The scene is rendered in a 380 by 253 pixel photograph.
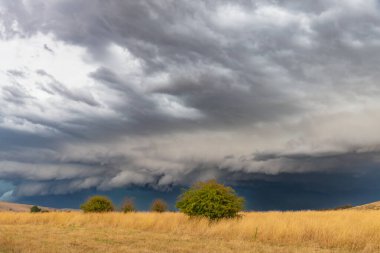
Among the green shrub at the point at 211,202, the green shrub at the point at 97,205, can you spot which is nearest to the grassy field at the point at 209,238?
the green shrub at the point at 211,202

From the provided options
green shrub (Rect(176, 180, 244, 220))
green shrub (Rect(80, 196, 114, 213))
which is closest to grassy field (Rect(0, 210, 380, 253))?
green shrub (Rect(176, 180, 244, 220))

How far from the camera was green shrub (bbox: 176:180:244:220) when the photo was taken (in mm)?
28906

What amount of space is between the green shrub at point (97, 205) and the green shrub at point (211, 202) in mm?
11343

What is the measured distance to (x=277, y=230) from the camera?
2189cm

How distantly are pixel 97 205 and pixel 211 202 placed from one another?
1434cm

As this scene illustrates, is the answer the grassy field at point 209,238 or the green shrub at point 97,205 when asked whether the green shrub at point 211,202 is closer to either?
the grassy field at point 209,238

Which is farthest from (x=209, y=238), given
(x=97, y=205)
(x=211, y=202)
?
(x=97, y=205)

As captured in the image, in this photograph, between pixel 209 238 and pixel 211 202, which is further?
pixel 211 202

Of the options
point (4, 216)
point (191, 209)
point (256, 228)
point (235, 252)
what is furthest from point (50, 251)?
point (4, 216)

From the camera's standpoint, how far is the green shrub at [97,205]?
128 feet

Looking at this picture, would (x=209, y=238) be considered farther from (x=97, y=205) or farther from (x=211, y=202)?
(x=97, y=205)

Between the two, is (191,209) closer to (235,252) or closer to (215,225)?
(215,225)

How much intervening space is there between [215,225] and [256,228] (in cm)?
353

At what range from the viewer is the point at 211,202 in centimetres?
2900
